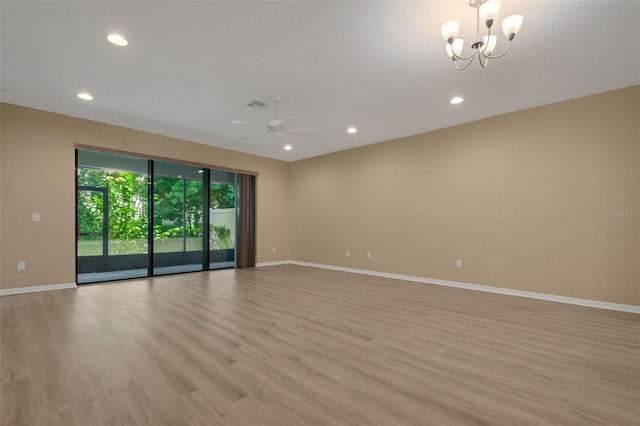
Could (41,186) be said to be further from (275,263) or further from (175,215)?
(275,263)

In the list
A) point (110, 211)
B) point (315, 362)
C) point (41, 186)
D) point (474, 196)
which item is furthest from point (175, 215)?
point (474, 196)

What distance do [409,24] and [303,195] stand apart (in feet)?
18.7

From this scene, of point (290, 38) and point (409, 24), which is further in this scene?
point (290, 38)

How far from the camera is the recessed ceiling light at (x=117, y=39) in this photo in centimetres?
278

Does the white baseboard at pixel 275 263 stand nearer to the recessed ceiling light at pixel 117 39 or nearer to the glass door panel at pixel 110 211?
the glass door panel at pixel 110 211

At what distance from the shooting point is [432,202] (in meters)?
5.59

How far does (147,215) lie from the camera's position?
19.7 ft

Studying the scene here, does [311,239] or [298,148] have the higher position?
[298,148]

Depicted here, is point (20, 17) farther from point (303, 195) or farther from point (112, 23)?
point (303, 195)

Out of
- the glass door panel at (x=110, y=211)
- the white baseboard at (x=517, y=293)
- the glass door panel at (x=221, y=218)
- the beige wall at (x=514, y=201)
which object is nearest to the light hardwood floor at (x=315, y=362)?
the white baseboard at (x=517, y=293)

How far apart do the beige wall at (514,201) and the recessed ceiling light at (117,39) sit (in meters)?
4.82

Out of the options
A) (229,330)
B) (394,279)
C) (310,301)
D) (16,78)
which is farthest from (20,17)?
(394,279)

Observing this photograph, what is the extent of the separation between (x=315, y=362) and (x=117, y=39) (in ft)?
11.4

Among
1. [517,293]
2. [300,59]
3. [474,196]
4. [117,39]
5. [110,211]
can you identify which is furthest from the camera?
[110,211]
